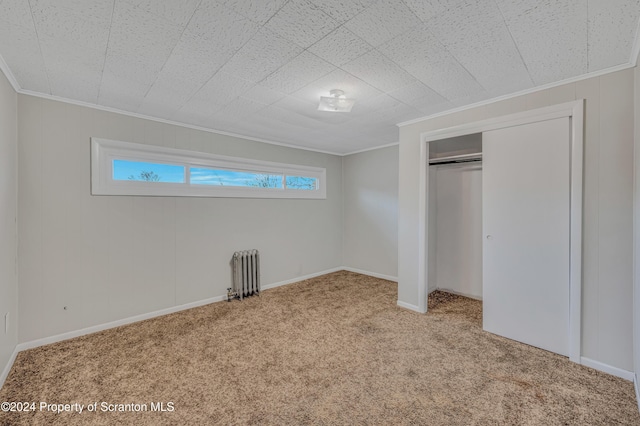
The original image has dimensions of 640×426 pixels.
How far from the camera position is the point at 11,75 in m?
2.15

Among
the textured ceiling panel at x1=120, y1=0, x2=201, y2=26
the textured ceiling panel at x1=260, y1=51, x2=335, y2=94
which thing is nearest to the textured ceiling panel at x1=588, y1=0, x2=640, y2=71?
the textured ceiling panel at x1=260, y1=51, x2=335, y2=94

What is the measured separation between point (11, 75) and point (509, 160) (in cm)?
433

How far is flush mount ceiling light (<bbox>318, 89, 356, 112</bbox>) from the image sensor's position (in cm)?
238

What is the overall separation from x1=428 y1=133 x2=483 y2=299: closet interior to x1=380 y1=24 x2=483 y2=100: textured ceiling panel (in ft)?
4.46

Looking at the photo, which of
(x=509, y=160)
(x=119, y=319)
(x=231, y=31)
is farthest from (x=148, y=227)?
(x=509, y=160)

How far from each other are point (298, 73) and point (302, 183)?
2867 millimetres

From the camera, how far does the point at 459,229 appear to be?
13.0ft

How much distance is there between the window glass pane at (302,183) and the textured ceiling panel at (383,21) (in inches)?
126

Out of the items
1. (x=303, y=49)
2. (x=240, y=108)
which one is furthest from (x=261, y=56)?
(x=240, y=108)

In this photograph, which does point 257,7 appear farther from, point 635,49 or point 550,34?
point 635,49

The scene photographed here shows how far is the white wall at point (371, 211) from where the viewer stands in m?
4.73

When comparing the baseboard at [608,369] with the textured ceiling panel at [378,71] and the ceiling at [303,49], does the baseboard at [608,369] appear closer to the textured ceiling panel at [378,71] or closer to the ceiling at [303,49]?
the ceiling at [303,49]

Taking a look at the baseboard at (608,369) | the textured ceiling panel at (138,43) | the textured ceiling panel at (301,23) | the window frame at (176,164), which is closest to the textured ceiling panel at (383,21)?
the textured ceiling panel at (301,23)

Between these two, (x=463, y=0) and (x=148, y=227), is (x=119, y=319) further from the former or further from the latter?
(x=463, y=0)
